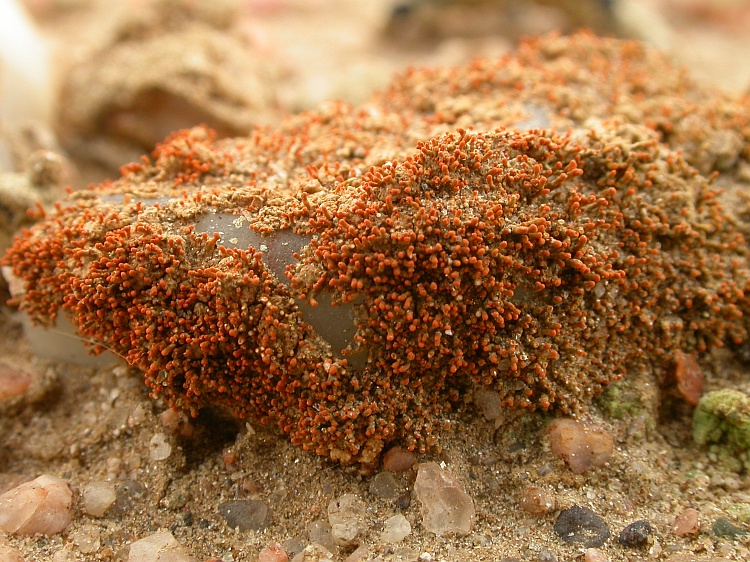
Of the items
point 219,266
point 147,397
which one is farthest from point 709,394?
point 147,397

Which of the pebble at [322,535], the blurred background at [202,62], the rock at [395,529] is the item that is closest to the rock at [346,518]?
the pebble at [322,535]

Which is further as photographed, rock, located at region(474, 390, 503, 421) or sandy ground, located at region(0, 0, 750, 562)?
rock, located at region(474, 390, 503, 421)

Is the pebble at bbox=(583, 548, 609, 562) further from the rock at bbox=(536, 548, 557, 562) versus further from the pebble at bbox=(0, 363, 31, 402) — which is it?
the pebble at bbox=(0, 363, 31, 402)

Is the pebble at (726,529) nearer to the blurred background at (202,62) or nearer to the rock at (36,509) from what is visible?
the rock at (36,509)

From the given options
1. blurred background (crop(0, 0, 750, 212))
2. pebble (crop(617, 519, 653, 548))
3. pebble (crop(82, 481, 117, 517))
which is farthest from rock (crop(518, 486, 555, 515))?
blurred background (crop(0, 0, 750, 212))

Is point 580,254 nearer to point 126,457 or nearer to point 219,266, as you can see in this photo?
point 219,266

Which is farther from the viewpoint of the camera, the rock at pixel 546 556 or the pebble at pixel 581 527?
the pebble at pixel 581 527

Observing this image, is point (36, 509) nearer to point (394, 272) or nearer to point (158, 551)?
point (158, 551)
